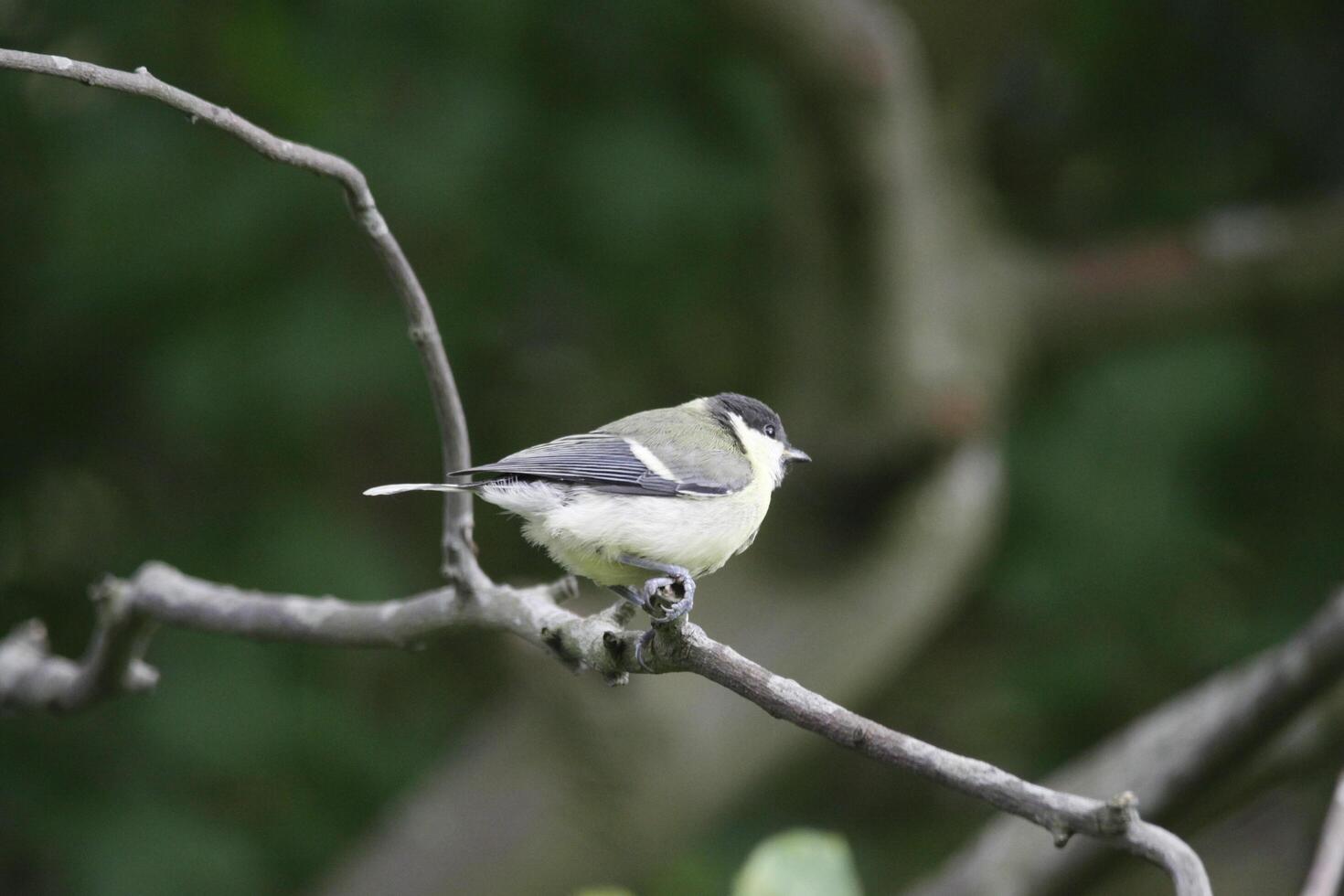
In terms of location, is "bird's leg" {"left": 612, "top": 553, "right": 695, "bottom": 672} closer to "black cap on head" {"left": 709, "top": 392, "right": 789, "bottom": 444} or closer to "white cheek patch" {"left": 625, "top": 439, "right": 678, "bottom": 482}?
"white cheek patch" {"left": 625, "top": 439, "right": 678, "bottom": 482}

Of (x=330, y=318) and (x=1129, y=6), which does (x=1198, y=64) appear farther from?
(x=330, y=318)

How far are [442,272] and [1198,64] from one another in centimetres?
238

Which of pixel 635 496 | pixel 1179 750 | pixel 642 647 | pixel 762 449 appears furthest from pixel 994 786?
pixel 1179 750

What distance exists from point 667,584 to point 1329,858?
2.33 feet

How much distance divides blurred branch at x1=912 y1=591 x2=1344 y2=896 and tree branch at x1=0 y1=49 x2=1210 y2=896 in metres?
1.22

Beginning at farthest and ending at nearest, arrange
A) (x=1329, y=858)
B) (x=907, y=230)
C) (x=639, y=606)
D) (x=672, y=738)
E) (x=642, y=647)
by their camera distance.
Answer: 1. (x=907, y=230)
2. (x=672, y=738)
3. (x=639, y=606)
4. (x=642, y=647)
5. (x=1329, y=858)

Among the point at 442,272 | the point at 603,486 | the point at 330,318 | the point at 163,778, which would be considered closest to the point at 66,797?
the point at 163,778

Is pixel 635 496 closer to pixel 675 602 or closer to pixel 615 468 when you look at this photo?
pixel 615 468

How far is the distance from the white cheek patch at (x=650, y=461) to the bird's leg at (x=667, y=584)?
0.20m

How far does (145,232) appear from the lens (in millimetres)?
3541

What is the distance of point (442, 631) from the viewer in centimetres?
168

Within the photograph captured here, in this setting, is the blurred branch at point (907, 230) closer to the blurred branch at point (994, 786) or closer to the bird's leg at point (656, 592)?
→ the bird's leg at point (656, 592)

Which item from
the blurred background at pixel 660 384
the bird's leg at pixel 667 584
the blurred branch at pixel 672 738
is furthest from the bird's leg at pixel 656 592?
the blurred branch at pixel 672 738

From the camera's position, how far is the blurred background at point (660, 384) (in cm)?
354
